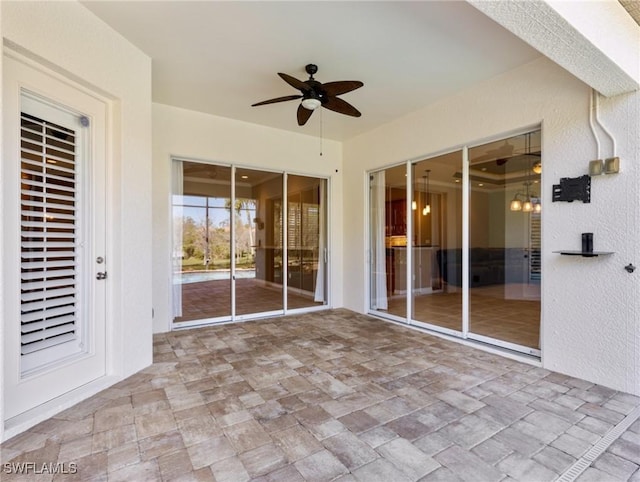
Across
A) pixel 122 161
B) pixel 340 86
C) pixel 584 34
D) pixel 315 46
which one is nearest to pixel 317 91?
pixel 340 86

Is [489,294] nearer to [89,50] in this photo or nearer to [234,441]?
[234,441]

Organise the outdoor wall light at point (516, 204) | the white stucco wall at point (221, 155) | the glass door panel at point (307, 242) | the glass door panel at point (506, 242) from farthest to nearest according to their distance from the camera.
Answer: the outdoor wall light at point (516, 204) < the glass door panel at point (307, 242) < the white stucco wall at point (221, 155) < the glass door panel at point (506, 242)

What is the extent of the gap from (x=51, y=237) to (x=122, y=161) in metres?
0.85

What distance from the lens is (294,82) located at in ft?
9.58

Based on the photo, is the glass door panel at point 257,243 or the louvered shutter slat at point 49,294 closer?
the louvered shutter slat at point 49,294

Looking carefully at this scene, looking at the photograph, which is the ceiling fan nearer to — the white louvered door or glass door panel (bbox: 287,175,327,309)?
the white louvered door

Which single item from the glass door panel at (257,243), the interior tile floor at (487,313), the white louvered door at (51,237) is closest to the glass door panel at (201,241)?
the glass door panel at (257,243)

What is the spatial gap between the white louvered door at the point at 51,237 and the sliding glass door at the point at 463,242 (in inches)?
146

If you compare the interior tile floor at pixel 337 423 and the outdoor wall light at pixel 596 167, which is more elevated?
the outdoor wall light at pixel 596 167

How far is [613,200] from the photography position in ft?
8.70

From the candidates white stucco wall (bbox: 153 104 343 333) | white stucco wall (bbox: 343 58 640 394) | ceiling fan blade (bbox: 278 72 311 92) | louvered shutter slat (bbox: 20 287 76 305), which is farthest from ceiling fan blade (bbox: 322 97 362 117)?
louvered shutter slat (bbox: 20 287 76 305)

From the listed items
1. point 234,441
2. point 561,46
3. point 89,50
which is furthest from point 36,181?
point 561,46

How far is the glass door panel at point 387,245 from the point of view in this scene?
5.05 meters

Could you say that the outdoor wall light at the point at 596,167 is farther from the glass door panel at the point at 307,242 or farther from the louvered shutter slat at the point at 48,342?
the louvered shutter slat at the point at 48,342
